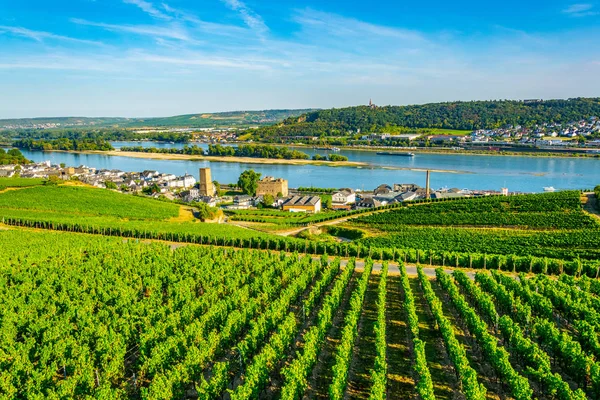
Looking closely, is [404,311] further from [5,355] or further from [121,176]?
[121,176]

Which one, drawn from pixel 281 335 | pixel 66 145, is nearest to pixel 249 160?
pixel 66 145

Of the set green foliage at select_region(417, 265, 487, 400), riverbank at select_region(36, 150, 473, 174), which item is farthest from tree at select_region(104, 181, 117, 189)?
green foliage at select_region(417, 265, 487, 400)

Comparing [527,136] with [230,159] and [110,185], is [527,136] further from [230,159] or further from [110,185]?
[110,185]

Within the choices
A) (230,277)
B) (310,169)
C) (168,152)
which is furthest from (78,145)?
(230,277)

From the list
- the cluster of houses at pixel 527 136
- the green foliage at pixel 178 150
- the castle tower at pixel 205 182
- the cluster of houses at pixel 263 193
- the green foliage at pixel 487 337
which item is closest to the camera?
the green foliage at pixel 487 337

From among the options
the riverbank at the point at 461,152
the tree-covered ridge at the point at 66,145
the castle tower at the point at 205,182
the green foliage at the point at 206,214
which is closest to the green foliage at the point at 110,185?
the castle tower at the point at 205,182

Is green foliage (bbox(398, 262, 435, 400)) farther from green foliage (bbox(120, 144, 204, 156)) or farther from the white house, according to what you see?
green foliage (bbox(120, 144, 204, 156))

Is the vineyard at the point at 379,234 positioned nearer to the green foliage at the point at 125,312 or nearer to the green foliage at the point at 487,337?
the green foliage at the point at 125,312

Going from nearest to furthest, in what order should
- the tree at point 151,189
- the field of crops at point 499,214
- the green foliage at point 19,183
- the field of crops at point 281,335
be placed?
1. the field of crops at point 281,335
2. the field of crops at point 499,214
3. the green foliage at point 19,183
4. the tree at point 151,189
